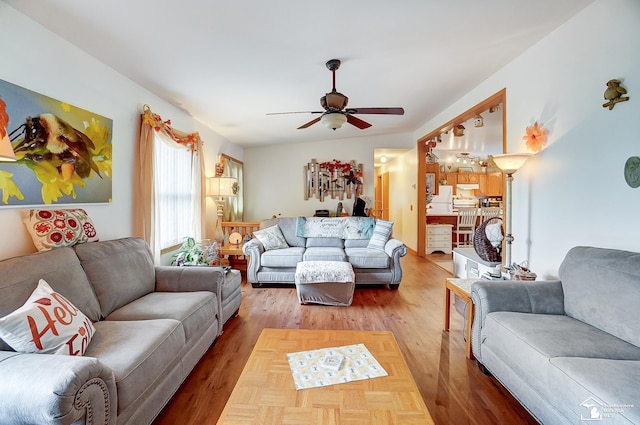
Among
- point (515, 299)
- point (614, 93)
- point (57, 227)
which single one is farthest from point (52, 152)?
point (614, 93)

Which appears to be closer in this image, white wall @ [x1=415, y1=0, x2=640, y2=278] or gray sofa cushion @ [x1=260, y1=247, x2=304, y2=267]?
white wall @ [x1=415, y1=0, x2=640, y2=278]

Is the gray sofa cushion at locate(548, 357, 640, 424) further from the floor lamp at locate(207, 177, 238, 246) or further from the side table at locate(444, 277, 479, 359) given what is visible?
the floor lamp at locate(207, 177, 238, 246)

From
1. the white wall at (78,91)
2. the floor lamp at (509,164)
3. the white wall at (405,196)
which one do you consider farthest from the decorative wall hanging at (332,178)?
the floor lamp at (509,164)

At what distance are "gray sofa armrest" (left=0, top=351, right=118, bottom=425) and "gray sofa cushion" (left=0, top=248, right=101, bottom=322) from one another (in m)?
0.38

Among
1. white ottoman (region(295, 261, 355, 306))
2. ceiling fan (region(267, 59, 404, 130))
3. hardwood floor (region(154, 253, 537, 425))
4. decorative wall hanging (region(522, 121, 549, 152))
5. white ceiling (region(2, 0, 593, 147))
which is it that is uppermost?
white ceiling (region(2, 0, 593, 147))

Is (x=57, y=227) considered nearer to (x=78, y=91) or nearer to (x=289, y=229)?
(x=78, y=91)

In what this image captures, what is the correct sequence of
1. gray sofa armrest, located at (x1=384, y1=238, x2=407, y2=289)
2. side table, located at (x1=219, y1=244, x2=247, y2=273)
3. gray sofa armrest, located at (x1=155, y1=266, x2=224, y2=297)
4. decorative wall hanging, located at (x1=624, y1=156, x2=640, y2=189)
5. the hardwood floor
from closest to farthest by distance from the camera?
the hardwood floor → decorative wall hanging, located at (x1=624, y1=156, x2=640, y2=189) → gray sofa armrest, located at (x1=155, y1=266, x2=224, y2=297) → gray sofa armrest, located at (x1=384, y1=238, x2=407, y2=289) → side table, located at (x1=219, y1=244, x2=247, y2=273)

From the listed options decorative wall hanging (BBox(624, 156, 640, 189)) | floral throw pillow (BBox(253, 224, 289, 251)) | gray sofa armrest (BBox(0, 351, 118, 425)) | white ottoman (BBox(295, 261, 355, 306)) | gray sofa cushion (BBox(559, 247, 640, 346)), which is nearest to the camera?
gray sofa armrest (BBox(0, 351, 118, 425))

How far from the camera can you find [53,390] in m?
0.97

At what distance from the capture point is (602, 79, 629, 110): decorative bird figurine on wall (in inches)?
72.0

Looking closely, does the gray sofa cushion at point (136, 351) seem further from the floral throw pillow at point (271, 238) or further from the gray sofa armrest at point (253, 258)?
the floral throw pillow at point (271, 238)

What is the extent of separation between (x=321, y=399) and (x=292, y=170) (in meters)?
5.36

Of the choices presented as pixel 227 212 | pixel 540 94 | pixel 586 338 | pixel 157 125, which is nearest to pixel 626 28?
pixel 540 94

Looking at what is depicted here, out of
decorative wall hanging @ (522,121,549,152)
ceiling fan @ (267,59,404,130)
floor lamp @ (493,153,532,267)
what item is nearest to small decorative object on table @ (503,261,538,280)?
floor lamp @ (493,153,532,267)
